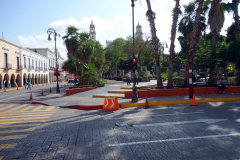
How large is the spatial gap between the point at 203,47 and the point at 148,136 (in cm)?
1558

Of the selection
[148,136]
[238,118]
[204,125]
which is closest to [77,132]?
[148,136]

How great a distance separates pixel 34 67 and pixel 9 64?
14928mm

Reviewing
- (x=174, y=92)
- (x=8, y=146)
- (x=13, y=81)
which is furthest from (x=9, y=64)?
(x=8, y=146)

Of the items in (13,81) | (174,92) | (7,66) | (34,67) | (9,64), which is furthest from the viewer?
(34,67)

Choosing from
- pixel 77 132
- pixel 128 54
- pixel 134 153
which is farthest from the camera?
pixel 128 54

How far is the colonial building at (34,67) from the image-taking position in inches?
1862

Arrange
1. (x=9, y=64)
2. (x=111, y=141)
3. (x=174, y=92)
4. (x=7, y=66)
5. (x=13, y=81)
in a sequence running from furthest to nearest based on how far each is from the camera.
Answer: (x=13, y=81), (x=9, y=64), (x=7, y=66), (x=174, y=92), (x=111, y=141)

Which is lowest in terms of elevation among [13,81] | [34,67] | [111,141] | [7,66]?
[111,141]

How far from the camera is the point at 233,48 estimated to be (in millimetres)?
16391

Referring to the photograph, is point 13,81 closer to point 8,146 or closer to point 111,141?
point 8,146

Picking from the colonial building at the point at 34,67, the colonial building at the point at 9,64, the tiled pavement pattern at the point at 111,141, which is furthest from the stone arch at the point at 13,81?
the tiled pavement pattern at the point at 111,141

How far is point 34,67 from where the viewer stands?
5394 cm

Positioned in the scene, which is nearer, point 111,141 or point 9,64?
point 111,141

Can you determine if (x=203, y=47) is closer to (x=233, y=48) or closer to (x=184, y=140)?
(x=233, y=48)
